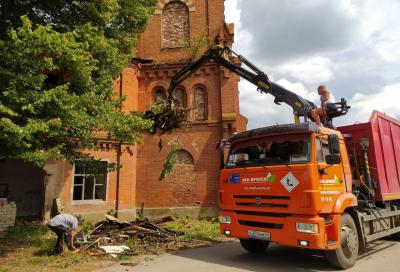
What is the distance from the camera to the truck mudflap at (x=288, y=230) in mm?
6495

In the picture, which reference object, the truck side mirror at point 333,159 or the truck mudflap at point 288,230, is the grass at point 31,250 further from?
the truck side mirror at point 333,159

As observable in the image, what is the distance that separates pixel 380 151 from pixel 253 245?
404cm

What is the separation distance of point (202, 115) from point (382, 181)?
1066 cm

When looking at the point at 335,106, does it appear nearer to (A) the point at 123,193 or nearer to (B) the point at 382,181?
(B) the point at 382,181

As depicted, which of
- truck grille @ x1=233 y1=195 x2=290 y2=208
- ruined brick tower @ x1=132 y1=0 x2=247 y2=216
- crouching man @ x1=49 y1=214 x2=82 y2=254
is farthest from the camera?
ruined brick tower @ x1=132 y1=0 x2=247 y2=216

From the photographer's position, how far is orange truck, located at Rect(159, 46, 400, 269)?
671 cm

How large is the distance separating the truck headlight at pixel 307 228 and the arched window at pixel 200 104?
11.8 metres

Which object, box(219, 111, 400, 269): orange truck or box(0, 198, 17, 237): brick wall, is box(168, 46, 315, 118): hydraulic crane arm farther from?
box(0, 198, 17, 237): brick wall

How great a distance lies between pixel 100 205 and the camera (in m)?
15.9

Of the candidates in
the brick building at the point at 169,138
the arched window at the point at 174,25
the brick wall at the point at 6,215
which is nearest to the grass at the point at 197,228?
the brick building at the point at 169,138

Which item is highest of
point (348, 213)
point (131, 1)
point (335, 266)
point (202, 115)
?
point (131, 1)

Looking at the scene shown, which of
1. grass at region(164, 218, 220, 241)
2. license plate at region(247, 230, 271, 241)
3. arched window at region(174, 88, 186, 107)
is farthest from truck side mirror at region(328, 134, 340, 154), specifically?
arched window at region(174, 88, 186, 107)

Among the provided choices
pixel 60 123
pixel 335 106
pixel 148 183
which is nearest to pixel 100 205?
pixel 148 183

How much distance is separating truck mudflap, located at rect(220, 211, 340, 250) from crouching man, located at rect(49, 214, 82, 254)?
445 cm
